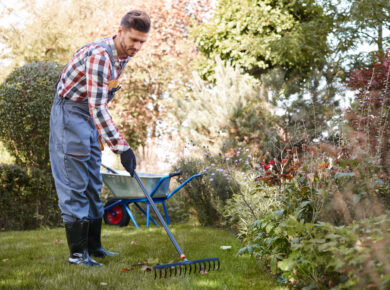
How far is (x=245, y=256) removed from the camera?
3107 mm

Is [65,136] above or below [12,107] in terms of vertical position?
below

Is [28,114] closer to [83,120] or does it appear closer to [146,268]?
[83,120]

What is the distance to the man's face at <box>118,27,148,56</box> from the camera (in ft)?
8.39

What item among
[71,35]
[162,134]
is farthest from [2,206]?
[71,35]

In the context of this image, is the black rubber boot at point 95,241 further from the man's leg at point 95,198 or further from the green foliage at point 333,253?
the green foliage at point 333,253

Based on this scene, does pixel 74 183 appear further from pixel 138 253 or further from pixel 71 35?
pixel 71 35

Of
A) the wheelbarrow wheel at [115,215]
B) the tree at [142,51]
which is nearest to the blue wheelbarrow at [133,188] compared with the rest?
the wheelbarrow wheel at [115,215]

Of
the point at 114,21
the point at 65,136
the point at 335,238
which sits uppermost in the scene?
the point at 114,21

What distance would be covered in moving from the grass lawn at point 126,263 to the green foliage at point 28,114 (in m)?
1.22

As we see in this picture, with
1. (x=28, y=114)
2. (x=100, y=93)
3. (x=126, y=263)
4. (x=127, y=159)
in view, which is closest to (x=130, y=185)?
(x=28, y=114)

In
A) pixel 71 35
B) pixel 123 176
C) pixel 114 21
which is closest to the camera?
pixel 123 176

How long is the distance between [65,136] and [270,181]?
4.94ft

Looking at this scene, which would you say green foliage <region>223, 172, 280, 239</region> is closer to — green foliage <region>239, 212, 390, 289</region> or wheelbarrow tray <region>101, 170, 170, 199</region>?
green foliage <region>239, 212, 390, 289</region>

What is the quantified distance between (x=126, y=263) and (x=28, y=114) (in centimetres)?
304
